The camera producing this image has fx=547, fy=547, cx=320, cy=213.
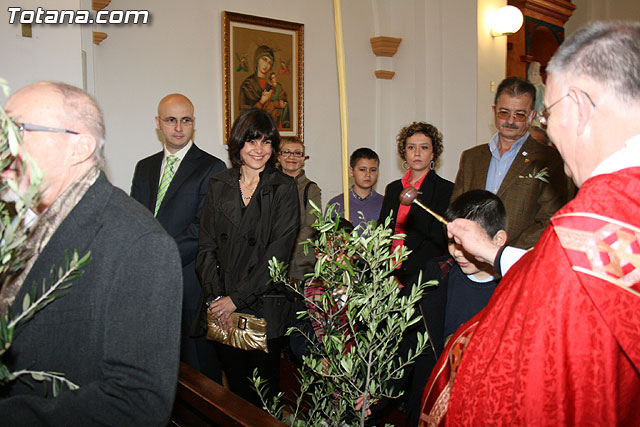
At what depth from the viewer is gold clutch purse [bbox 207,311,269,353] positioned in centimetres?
271

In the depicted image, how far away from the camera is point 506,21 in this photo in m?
5.95

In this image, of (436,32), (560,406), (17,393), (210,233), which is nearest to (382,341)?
(560,406)

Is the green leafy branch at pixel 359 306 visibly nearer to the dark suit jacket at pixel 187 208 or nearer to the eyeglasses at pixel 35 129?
the eyeglasses at pixel 35 129

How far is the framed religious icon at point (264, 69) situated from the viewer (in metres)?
5.37

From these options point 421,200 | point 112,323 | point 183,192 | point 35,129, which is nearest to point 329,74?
point 421,200

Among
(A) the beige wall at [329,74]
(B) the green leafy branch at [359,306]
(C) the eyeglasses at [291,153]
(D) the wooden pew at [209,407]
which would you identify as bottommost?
(D) the wooden pew at [209,407]

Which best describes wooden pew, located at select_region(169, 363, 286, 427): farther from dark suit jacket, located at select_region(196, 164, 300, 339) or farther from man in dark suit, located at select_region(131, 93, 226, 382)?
man in dark suit, located at select_region(131, 93, 226, 382)

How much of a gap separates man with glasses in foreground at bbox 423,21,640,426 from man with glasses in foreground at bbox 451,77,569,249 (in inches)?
68.2

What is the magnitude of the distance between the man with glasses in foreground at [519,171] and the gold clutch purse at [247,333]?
1.40 meters

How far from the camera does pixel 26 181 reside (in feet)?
4.10

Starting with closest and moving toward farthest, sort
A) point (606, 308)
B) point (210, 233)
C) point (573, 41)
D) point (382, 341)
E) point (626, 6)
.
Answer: point (606, 308)
point (573, 41)
point (382, 341)
point (210, 233)
point (626, 6)

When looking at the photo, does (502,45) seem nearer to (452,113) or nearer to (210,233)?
(452,113)

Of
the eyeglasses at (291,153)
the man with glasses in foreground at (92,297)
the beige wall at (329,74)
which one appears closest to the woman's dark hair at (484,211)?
the man with glasses in foreground at (92,297)

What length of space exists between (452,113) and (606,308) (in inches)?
210
